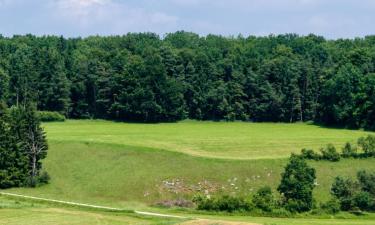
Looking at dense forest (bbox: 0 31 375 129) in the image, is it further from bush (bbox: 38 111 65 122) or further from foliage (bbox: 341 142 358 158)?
foliage (bbox: 341 142 358 158)

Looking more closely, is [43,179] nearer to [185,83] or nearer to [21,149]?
[21,149]

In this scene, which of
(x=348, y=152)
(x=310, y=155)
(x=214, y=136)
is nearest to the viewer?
(x=310, y=155)

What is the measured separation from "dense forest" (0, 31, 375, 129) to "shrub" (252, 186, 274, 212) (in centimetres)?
5214

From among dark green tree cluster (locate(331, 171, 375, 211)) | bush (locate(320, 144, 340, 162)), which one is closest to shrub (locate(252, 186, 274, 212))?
dark green tree cluster (locate(331, 171, 375, 211))

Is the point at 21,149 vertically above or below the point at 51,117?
below

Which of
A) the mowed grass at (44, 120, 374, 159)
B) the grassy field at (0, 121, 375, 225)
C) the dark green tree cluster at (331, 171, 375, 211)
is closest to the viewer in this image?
the dark green tree cluster at (331, 171, 375, 211)

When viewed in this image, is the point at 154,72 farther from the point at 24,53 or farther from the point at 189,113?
the point at 24,53

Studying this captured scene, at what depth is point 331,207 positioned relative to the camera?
2840 inches

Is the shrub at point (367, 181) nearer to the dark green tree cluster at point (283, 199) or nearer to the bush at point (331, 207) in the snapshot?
the bush at point (331, 207)

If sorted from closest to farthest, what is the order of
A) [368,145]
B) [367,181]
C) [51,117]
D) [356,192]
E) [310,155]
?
[356,192]
[367,181]
[310,155]
[368,145]
[51,117]

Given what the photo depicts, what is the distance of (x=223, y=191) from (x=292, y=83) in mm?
62150

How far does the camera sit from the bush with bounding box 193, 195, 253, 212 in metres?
71.4

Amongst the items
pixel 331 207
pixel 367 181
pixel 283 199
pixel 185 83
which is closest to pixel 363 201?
pixel 367 181

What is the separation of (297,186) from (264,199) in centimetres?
388
